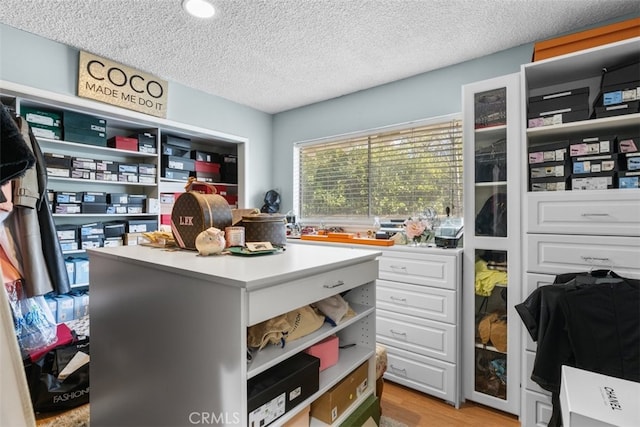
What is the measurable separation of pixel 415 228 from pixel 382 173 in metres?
0.83

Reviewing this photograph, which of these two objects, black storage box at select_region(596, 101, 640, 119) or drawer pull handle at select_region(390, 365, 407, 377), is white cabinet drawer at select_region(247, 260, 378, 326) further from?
black storage box at select_region(596, 101, 640, 119)

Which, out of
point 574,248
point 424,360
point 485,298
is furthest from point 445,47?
point 424,360

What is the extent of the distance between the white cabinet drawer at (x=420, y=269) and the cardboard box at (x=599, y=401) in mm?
853

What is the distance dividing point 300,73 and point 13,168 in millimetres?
2272

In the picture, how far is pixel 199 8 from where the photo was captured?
1782 mm

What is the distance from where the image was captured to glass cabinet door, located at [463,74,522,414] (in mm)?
1873

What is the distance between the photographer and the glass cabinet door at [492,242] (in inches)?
73.7

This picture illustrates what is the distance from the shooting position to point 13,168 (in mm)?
701

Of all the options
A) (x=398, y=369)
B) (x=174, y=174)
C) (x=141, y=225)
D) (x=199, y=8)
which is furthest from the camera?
(x=174, y=174)

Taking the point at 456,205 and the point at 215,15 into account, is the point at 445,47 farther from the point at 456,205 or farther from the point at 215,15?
the point at 215,15

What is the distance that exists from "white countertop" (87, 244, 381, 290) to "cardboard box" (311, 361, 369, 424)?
1.49ft

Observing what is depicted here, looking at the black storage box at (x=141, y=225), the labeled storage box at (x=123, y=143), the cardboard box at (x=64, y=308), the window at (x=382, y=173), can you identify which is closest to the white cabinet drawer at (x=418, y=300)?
the window at (x=382, y=173)

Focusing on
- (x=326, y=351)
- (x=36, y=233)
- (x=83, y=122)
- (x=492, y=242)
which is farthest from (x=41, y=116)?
(x=492, y=242)

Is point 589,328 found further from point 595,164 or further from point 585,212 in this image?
point 595,164
